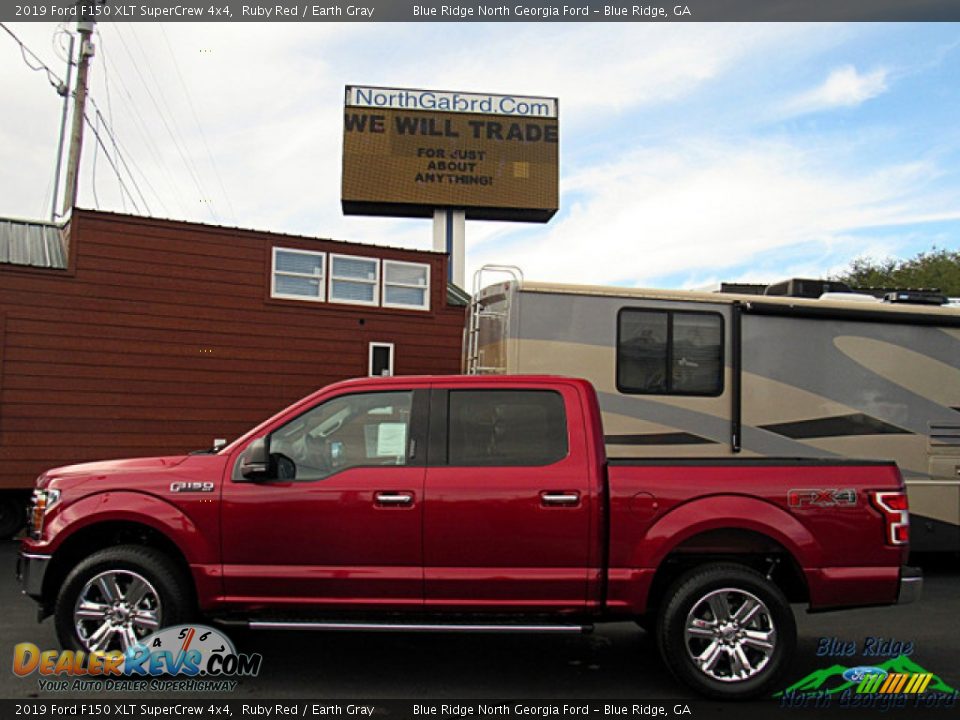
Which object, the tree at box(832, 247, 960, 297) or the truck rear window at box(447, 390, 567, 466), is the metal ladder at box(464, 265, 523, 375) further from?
the tree at box(832, 247, 960, 297)

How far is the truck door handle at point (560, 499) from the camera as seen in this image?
470 centimetres

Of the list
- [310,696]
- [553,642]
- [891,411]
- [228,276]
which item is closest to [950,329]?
[891,411]

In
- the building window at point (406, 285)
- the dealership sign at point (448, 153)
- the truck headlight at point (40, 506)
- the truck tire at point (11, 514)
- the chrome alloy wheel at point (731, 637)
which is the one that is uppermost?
the dealership sign at point (448, 153)

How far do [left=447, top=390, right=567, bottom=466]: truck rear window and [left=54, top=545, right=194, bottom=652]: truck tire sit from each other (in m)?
1.86

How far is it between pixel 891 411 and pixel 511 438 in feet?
19.4

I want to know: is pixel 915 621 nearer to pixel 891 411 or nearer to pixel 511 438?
pixel 891 411

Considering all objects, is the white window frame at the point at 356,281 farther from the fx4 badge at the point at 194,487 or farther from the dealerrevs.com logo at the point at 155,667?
the dealerrevs.com logo at the point at 155,667

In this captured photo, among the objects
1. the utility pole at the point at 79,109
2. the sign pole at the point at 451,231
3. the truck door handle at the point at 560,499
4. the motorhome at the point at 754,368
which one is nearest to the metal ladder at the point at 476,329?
the motorhome at the point at 754,368

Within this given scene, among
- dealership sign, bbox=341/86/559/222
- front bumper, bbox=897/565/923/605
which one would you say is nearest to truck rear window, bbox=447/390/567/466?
front bumper, bbox=897/565/923/605

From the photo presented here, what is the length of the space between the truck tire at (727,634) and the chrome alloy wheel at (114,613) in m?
3.07

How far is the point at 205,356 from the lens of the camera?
11.1m

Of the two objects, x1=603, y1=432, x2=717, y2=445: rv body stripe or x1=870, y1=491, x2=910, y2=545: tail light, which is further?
x1=603, y1=432, x2=717, y2=445: rv body stripe

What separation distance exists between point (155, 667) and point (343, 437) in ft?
5.74

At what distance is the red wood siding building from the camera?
10016 mm
